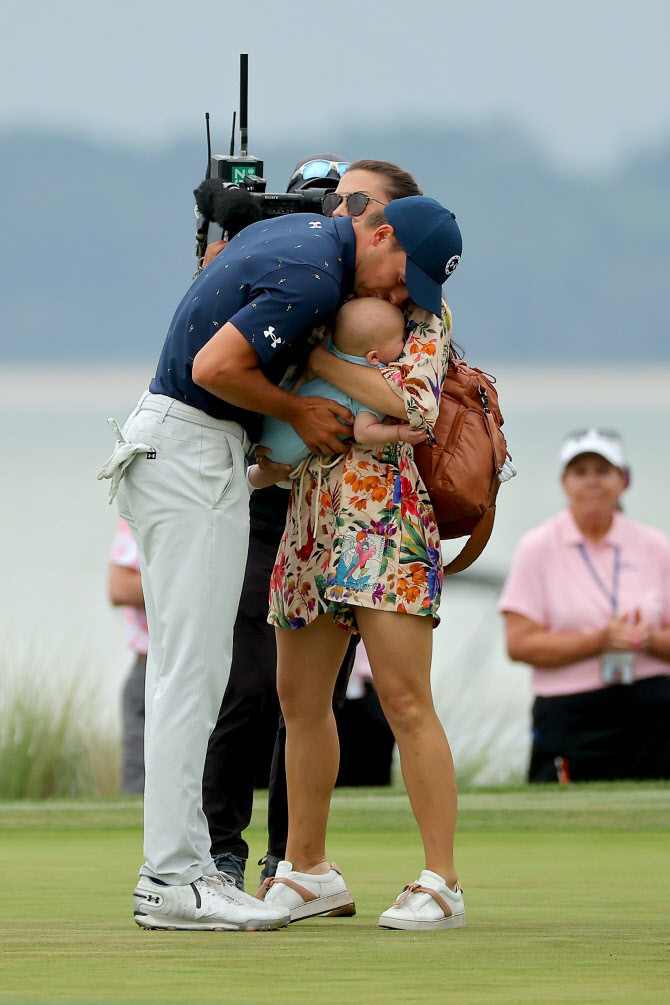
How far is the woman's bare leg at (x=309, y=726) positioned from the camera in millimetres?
3838

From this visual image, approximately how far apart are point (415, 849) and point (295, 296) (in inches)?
104

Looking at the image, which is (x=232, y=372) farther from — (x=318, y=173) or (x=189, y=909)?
(x=318, y=173)

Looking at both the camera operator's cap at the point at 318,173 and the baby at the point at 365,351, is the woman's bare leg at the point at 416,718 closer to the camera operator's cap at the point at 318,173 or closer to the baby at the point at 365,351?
the baby at the point at 365,351

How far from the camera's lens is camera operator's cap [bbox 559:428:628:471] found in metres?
7.85

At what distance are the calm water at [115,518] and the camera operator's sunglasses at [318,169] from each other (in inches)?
224

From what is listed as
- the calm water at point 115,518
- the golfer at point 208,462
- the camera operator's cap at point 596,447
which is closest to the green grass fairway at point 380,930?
the golfer at point 208,462

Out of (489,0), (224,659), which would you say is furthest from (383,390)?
(489,0)

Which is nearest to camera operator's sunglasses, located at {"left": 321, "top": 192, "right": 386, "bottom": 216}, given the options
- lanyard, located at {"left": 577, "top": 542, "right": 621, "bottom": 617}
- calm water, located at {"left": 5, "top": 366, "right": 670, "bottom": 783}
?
lanyard, located at {"left": 577, "top": 542, "right": 621, "bottom": 617}

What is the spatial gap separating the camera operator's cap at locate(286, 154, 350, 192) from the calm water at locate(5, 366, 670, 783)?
568 cm

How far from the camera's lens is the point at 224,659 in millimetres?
3609

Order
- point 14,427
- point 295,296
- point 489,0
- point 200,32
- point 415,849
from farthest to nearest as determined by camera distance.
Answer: point 489,0 < point 200,32 < point 14,427 < point 415,849 < point 295,296

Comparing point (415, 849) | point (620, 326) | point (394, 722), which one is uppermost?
point (620, 326)

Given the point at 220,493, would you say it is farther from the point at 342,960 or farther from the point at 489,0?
the point at 489,0

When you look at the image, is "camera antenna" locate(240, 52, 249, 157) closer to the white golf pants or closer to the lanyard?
the white golf pants
